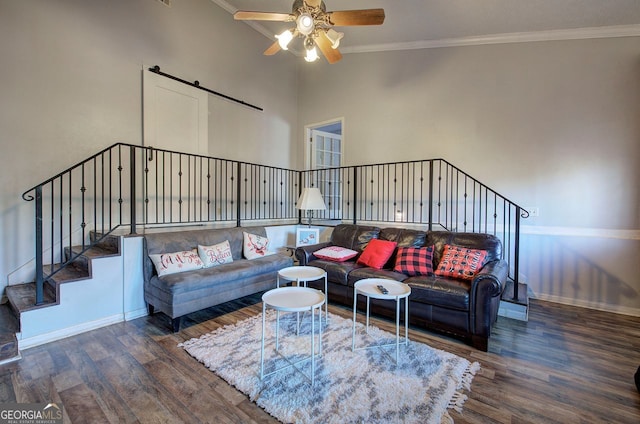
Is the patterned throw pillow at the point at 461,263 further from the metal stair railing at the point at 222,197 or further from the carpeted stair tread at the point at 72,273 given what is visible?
the carpeted stair tread at the point at 72,273

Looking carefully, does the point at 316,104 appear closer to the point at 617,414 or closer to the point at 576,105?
the point at 576,105

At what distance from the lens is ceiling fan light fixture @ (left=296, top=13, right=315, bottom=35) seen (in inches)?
101

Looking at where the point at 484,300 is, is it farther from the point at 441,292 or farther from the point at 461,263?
the point at 461,263

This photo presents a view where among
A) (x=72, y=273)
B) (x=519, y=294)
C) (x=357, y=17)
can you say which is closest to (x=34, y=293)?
(x=72, y=273)

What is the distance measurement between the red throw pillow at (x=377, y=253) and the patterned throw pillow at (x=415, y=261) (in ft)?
0.50

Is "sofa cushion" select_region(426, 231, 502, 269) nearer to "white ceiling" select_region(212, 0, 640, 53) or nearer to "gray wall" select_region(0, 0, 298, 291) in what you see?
"white ceiling" select_region(212, 0, 640, 53)

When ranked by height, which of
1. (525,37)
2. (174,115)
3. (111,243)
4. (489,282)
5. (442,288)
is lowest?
(442,288)

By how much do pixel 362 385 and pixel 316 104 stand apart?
527 centimetres

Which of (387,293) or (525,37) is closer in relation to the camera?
(387,293)

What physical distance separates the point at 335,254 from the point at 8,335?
10.3 ft

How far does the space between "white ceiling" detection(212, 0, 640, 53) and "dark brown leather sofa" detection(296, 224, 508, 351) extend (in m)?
2.75

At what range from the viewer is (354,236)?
4.15 metres

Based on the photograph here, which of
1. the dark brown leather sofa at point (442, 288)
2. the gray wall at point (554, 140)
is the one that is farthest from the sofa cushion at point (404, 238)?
the gray wall at point (554, 140)

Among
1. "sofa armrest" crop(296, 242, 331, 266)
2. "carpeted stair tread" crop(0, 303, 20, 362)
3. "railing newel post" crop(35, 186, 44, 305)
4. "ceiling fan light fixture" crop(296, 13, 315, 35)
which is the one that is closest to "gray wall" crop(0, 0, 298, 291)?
"carpeted stair tread" crop(0, 303, 20, 362)
